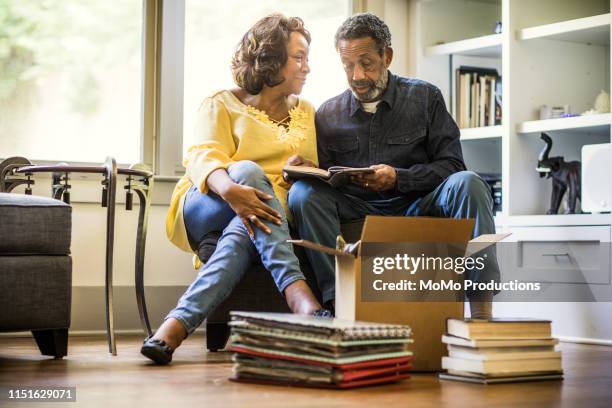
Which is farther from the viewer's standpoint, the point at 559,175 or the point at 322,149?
the point at 559,175

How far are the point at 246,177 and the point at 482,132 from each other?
5.57 feet

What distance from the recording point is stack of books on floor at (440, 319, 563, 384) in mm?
1789

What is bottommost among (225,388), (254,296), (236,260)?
(225,388)

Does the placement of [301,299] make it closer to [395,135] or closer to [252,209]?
[252,209]

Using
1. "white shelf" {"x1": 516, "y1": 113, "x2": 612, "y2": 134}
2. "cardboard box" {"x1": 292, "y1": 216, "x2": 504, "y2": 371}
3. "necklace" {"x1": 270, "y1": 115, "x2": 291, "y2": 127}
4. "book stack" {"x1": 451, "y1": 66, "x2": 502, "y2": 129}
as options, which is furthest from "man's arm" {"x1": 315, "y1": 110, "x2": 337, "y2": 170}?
"book stack" {"x1": 451, "y1": 66, "x2": 502, "y2": 129}

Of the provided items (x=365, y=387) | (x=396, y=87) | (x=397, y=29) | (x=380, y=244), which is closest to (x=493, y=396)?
(x=365, y=387)

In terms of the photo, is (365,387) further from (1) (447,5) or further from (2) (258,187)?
(1) (447,5)

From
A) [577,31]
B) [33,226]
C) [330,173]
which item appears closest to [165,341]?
[33,226]

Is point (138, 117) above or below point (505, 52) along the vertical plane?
below

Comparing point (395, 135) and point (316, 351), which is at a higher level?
point (395, 135)

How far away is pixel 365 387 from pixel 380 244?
34 centimetres

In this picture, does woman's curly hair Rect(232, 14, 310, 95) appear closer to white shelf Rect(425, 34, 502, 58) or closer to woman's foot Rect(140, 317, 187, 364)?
woman's foot Rect(140, 317, 187, 364)

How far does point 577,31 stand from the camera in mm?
3451

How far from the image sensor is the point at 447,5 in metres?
4.09
